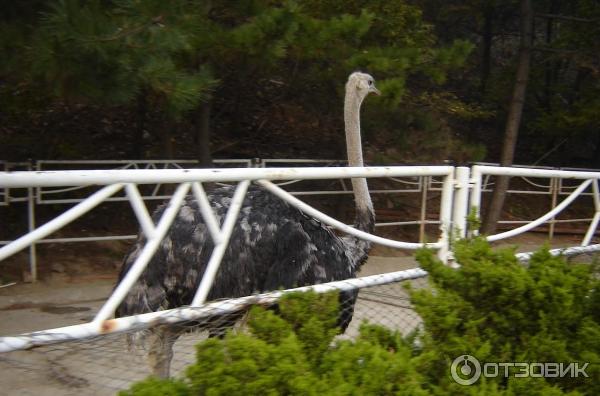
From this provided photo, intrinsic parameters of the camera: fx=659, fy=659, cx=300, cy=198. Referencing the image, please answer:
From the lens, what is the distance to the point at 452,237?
9.81 ft

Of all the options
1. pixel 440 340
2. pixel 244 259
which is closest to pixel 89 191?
pixel 244 259

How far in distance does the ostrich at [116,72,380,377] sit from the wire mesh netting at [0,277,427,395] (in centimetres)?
Answer: 14

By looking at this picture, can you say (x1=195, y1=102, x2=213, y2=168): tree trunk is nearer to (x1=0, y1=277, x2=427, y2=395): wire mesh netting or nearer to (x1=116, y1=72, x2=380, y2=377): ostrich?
(x1=0, y1=277, x2=427, y2=395): wire mesh netting

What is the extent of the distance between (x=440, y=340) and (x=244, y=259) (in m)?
1.08

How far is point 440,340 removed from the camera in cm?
243

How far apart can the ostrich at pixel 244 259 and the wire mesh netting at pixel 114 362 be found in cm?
14

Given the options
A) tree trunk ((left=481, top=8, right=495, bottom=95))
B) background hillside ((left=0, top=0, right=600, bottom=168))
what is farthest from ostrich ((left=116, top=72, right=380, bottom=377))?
tree trunk ((left=481, top=8, right=495, bottom=95))

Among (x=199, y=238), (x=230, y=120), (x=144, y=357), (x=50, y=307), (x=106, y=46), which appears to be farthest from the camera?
(x=230, y=120)

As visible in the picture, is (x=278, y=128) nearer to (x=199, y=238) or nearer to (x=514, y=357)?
(x=199, y=238)

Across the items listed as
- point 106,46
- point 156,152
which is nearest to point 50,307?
point 106,46

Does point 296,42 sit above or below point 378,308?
above

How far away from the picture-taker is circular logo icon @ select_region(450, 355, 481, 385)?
7.55 feet

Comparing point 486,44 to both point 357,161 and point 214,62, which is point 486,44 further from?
point 357,161

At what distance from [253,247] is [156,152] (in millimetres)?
5968
